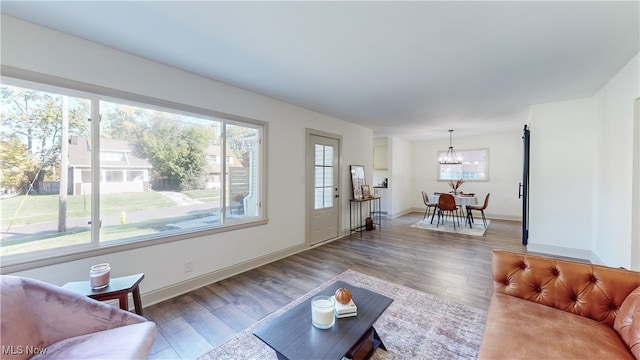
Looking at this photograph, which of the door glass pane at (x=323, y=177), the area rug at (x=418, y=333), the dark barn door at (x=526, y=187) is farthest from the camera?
the door glass pane at (x=323, y=177)

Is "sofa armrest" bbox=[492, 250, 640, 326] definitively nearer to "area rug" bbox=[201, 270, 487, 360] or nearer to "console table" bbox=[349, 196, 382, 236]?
"area rug" bbox=[201, 270, 487, 360]

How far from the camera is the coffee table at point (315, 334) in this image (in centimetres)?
127

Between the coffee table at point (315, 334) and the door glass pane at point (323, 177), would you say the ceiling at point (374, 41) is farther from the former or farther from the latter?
the coffee table at point (315, 334)

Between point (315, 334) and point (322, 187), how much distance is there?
3.45 metres

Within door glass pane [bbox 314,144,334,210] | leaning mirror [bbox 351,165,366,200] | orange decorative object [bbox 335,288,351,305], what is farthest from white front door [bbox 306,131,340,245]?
orange decorative object [bbox 335,288,351,305]

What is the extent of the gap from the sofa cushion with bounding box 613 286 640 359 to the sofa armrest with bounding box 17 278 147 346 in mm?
2765

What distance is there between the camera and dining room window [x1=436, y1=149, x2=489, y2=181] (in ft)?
24.3

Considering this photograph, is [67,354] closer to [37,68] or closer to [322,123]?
[37,68]

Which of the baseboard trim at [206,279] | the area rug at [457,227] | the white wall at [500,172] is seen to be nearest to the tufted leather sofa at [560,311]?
the baseboard trim at [206,279]

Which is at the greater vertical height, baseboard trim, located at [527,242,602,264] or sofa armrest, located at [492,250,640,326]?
sofa armrest, located at [492,250,640,326]

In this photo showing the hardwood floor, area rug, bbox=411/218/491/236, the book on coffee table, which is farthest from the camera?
area rug, bbox=411/218/491/236

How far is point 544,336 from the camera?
130cm

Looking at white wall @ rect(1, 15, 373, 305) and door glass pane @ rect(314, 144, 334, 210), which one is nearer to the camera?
white wall @ rect(1, 15, 373, 305)

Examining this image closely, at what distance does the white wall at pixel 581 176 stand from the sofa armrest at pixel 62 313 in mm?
4871
